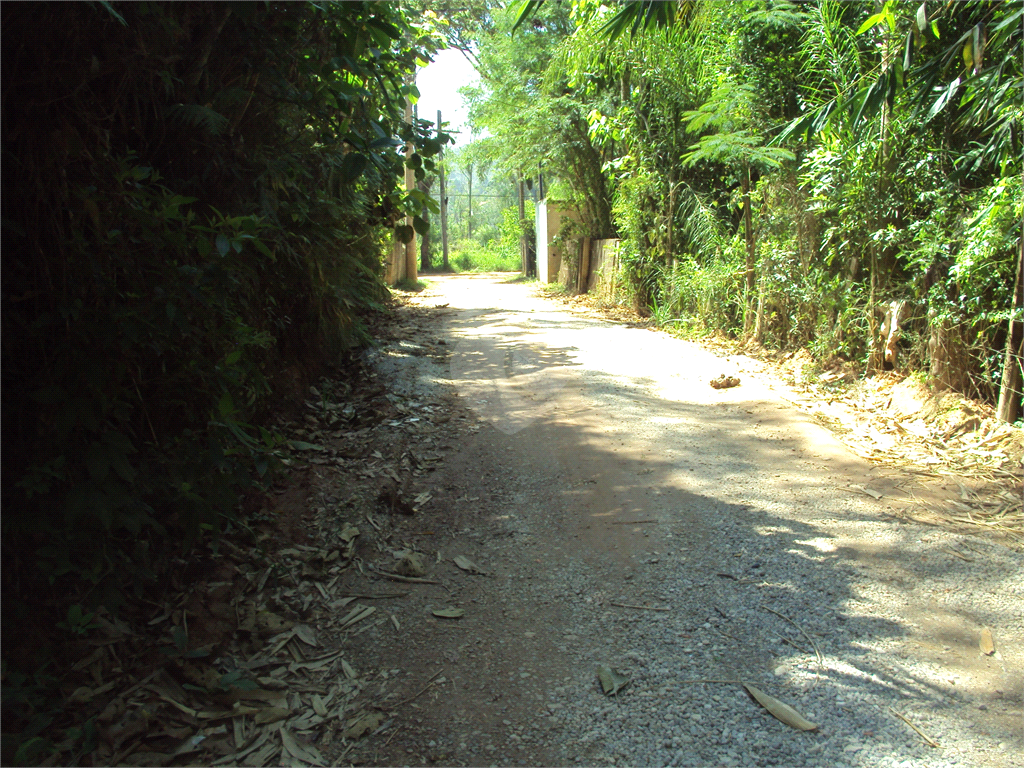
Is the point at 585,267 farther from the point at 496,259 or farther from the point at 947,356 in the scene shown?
the point at 496,259

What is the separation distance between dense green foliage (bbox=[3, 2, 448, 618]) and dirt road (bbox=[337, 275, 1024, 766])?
1.03m

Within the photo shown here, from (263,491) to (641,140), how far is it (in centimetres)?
863

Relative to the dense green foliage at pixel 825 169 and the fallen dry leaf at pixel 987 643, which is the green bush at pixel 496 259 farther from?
the fallen dry leaf at pixel 987 643

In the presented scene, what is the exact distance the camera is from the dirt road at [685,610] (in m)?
2.28

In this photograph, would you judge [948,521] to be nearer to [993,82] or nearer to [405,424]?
[993,82]

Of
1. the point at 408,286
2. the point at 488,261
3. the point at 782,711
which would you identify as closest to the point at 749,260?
the point at 782,711

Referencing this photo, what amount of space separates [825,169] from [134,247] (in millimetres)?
5587

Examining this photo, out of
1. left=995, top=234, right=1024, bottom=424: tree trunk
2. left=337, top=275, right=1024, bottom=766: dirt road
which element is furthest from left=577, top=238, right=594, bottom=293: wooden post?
left=995, top=234, right=1024, bottom=424: tree trunk

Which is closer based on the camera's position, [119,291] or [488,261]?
[119,291]

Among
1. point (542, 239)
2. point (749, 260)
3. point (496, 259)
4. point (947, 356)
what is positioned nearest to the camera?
point (947, 356)

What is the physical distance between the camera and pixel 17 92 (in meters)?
2.08

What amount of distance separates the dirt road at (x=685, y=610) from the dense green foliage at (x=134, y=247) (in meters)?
1.03

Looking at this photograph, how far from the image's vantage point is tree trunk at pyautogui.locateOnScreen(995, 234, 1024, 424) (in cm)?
434

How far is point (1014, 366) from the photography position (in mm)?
4551
